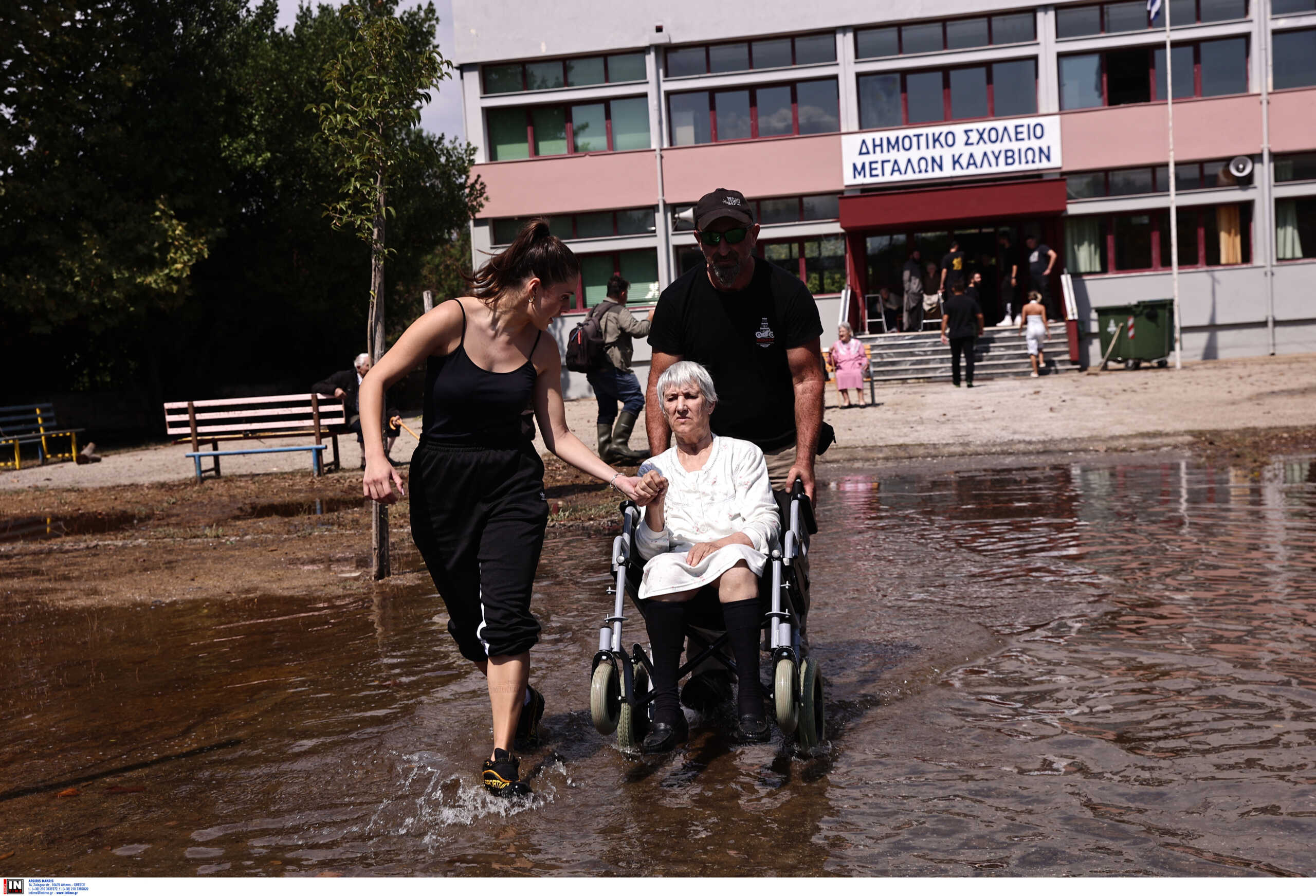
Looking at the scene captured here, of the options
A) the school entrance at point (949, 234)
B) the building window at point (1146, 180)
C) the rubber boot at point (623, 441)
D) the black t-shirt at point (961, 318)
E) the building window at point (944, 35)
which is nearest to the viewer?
the rubber boot at point (623, 441)

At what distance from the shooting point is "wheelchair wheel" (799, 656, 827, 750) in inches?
177

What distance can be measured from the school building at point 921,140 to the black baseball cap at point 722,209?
26.3 metres

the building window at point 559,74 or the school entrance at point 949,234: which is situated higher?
the building window at point 559,74

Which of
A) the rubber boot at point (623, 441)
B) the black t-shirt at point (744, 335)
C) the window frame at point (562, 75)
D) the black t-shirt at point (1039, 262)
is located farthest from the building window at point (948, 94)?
the black t-shirt at point (744, 335)

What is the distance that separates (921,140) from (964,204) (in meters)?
2.00

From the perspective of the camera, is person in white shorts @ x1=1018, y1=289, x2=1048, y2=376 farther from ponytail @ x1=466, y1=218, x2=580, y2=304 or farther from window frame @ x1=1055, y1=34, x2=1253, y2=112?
ponytail @ x1=466, y1=218, x2=580, y2=304

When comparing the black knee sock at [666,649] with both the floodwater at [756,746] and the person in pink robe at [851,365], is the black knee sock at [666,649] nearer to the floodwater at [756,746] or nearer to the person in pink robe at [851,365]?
the floodwater at [756,746]

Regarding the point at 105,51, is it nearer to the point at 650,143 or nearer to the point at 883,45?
the point at 650,143

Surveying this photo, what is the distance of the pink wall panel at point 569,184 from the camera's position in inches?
1312

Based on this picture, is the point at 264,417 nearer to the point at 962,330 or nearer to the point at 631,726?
the point at 962,330

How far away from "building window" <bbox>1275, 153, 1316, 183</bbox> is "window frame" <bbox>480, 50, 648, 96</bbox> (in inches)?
643

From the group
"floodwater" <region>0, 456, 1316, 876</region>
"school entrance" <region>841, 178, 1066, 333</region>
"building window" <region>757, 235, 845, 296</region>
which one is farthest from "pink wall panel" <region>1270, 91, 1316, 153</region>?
"floodwater" <region>0, 456, 1316, 876</region>

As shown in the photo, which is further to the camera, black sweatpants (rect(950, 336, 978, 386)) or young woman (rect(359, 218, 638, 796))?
black sweatpants (rect(950, 336, 978, 386))

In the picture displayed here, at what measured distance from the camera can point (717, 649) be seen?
491 cm
